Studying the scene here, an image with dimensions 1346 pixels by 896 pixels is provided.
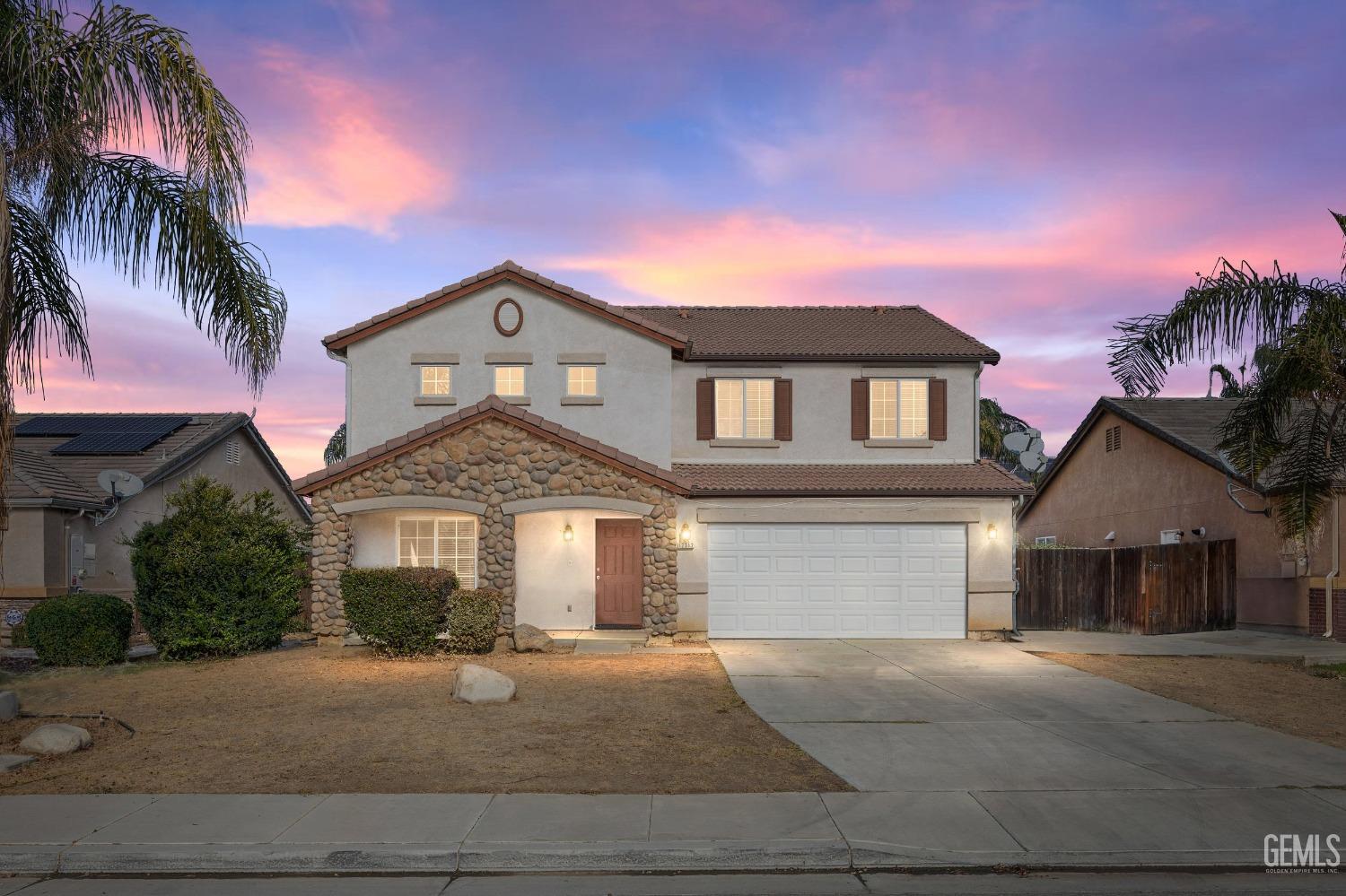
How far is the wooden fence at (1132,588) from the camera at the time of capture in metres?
23.1

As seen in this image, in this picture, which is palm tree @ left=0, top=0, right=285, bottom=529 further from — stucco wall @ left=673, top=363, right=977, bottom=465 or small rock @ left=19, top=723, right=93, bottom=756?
stucco wall @ left=673, top=363, right=977, bottom=465

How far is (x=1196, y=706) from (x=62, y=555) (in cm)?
2139

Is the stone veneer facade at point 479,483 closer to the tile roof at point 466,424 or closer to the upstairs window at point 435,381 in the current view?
the tile roof at point 466,424

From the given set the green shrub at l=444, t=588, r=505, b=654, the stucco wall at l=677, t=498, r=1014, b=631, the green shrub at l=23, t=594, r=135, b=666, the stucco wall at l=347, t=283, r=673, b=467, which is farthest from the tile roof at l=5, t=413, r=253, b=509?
the stucco wall at l=677, t=498, r=1014, b=631

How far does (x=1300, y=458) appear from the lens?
1556 centimetres

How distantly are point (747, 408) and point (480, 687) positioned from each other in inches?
434

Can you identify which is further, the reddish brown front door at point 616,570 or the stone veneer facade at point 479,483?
the reddish brown front door at point 616,570

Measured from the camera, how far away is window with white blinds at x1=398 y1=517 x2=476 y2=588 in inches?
826

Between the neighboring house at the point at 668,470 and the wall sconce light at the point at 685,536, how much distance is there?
40 mm

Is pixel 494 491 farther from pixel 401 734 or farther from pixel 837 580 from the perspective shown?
pixel 401 734

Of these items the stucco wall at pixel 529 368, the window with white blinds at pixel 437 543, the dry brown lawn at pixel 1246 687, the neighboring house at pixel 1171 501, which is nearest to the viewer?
the dry brown lawn at pixel 1246 687

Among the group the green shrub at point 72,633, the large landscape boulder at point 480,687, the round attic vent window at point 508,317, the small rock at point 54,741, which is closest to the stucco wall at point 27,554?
the green shrub at point 72,633

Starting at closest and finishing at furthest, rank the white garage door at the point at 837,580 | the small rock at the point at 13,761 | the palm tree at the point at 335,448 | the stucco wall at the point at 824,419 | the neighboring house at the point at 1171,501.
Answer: the small rock at the point at 13,761 → the white garage door at the point at 837,580 → the neighboring house at the point at 1171,501 → the stucco wall at the point at 824,419 → the palm tree at the point at 335,448

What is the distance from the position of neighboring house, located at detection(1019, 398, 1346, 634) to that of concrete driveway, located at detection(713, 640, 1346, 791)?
7977mm
